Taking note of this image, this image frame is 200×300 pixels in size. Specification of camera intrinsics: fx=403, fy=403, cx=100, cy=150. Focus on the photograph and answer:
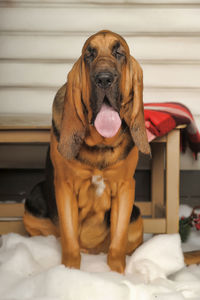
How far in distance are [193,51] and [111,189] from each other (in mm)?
→ 1988

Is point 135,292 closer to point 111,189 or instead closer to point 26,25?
point 111,189

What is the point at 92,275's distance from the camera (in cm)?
189

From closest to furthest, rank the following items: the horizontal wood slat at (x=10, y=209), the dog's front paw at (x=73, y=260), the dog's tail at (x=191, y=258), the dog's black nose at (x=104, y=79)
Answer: the dog's black nose at (x=104, y=79)
the dog's front paw at (x=73, y=260)
the dog's tail at (x=191, y=258)
the horizontal wood slat at (x=10, y=209)

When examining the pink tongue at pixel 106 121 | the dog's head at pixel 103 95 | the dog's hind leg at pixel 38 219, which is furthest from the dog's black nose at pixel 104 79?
the dog's hind leg at pixel 38 219

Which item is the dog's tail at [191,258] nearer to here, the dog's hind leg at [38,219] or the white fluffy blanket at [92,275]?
the white fluffy blanket at [92,275]

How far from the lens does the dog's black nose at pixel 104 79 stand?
71.5 inches

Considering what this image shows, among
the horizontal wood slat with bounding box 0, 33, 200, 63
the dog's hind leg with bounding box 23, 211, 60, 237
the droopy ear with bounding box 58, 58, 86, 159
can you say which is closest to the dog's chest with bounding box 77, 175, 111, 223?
the droopy ear with bounding box 58, 58, 86, 159

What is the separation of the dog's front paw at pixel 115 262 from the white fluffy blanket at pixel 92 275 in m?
0.04

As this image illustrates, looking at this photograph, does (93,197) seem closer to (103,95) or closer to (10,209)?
(103,95)

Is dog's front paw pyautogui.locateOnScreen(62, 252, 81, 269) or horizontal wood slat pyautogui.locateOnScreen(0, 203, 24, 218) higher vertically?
dog's front paw pyautogui.locateOnScreen(62, 252, 81, 269)

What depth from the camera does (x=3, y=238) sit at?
2502mm

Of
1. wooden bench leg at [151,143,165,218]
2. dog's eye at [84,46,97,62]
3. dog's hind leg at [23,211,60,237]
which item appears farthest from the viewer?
wooden bench leg at [151,143,165,218]

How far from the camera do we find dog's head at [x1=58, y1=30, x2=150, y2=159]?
186 centimetres

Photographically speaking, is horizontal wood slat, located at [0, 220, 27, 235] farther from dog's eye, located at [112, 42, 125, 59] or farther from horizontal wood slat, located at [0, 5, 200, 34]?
horizontal wood slat, located at [0, 5, 200, 34]
